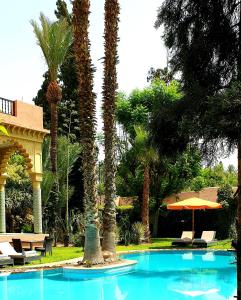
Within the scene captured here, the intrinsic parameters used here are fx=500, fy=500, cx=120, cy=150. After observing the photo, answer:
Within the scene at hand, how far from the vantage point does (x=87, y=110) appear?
16.2m

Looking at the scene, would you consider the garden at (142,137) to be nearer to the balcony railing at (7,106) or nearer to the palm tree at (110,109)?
the palm tree at (110,109)

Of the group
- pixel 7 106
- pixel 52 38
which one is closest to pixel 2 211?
pixel 7 106

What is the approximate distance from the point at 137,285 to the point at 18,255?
5204 millimetres

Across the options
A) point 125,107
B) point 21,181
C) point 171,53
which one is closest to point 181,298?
point 171,53

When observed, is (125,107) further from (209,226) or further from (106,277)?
(106,277)

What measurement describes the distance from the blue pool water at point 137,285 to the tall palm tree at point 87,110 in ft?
5.38

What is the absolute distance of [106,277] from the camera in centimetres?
1550

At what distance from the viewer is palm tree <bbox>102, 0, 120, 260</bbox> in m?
17.1

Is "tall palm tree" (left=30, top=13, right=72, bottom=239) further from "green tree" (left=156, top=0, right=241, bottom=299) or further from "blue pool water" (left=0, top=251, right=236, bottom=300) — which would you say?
"green tree" (left=156, top=0, right=241, bottom=299)

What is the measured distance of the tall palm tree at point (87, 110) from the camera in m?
16.1

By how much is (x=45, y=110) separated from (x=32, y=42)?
1150 centimetres

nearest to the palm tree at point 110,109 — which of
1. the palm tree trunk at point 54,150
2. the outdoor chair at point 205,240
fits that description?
the outdoor chair at point 205,240

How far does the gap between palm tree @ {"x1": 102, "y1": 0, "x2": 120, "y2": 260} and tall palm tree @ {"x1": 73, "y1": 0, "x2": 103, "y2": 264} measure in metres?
1.13

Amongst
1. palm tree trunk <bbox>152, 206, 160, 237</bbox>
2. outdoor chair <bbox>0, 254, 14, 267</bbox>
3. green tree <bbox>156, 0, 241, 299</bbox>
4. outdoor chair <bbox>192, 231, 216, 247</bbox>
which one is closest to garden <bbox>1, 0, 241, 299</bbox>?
green tree <bbox>156, 0, 241, 299</bbox>
